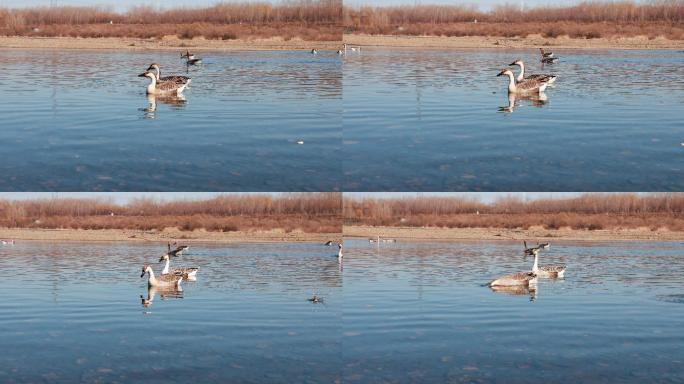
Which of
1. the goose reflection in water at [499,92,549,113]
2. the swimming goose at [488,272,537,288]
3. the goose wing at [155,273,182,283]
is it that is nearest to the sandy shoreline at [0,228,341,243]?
the goose reflection in water at [499,92,549,113]

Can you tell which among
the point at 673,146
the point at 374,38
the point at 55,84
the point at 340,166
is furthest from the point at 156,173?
the point at 374,38

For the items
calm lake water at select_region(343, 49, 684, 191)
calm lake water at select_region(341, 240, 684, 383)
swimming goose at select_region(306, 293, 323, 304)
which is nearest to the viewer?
calm lake water at select_region(341, 240, 684, 383)

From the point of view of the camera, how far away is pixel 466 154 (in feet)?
76.4

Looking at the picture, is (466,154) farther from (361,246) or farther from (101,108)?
(361,246)

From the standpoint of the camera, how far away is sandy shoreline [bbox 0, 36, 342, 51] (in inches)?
2063

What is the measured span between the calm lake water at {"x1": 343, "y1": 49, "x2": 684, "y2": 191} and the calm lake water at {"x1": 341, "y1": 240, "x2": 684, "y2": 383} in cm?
274

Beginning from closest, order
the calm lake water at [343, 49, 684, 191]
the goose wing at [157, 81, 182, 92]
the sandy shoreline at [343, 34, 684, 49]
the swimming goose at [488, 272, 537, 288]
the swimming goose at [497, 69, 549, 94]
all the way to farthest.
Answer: the calm lake water at [343, 49, 684, 191] < the swimming goose at [488, 272, 537, 288] < the goose wing at [157, 81, 182, 92] < the swimming goose at [497, 69, 549, 94] < the sandy shoreline at [343, 34, 684, 49]

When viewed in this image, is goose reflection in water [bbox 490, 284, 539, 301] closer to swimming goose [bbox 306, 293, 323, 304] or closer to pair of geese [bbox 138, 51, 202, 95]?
swimming goose [bbox 306, 293, 323, 304]

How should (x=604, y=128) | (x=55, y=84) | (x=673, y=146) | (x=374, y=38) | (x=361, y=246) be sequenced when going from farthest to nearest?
1. (x=374, y=38)
2. (x=361, y=246)
3. (x=55, y=84)
4. (x=604, y=128)
5. (x=673, y=146)

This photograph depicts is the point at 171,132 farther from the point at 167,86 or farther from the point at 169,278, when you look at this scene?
the point at 167,86

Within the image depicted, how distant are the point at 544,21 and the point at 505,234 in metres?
17.2

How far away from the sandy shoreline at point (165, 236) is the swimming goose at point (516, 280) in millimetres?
18466

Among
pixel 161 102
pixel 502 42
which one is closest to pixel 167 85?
pixel 161 102

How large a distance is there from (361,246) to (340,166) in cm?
1974
